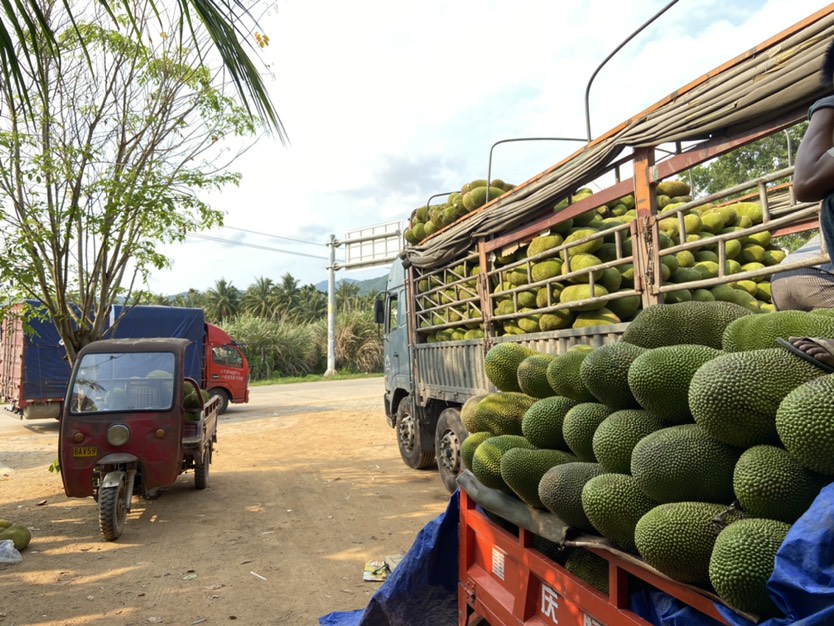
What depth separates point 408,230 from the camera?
8547 millimetres

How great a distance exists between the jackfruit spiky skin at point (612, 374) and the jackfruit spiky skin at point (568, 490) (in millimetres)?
246

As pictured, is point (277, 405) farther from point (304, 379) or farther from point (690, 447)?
point (690, 447)

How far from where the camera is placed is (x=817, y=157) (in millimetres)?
1911

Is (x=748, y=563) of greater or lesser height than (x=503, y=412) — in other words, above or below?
below

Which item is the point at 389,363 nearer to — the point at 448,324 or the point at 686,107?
the point at 448,324

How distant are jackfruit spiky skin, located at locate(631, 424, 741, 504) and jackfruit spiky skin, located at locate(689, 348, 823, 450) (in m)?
Answer: 0.06

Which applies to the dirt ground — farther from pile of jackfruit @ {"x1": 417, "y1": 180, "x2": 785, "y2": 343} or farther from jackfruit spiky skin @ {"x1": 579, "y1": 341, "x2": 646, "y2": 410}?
jackfruit spiky skin @ {"x1": 579, "y1": 341, "x2": 646, "y2": 410}

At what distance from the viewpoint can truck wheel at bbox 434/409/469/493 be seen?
6.65m

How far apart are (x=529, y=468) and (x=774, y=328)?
103 centimetres

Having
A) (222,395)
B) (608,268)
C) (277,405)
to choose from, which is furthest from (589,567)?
(277,405)

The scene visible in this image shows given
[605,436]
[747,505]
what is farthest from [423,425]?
[747,505]

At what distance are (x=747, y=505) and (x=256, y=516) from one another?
18.9 ft

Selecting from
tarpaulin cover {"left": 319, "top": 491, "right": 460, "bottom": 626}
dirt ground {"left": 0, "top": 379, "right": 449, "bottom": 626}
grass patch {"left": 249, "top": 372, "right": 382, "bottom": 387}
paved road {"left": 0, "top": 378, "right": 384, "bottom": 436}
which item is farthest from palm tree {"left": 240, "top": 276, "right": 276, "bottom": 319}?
tarpaulin cover {"left": 319, "top": 491, "right": 460, "bottom": 626}

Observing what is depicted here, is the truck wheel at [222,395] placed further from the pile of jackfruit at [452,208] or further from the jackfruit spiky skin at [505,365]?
the jackfruit spiky skin at [505,365]
